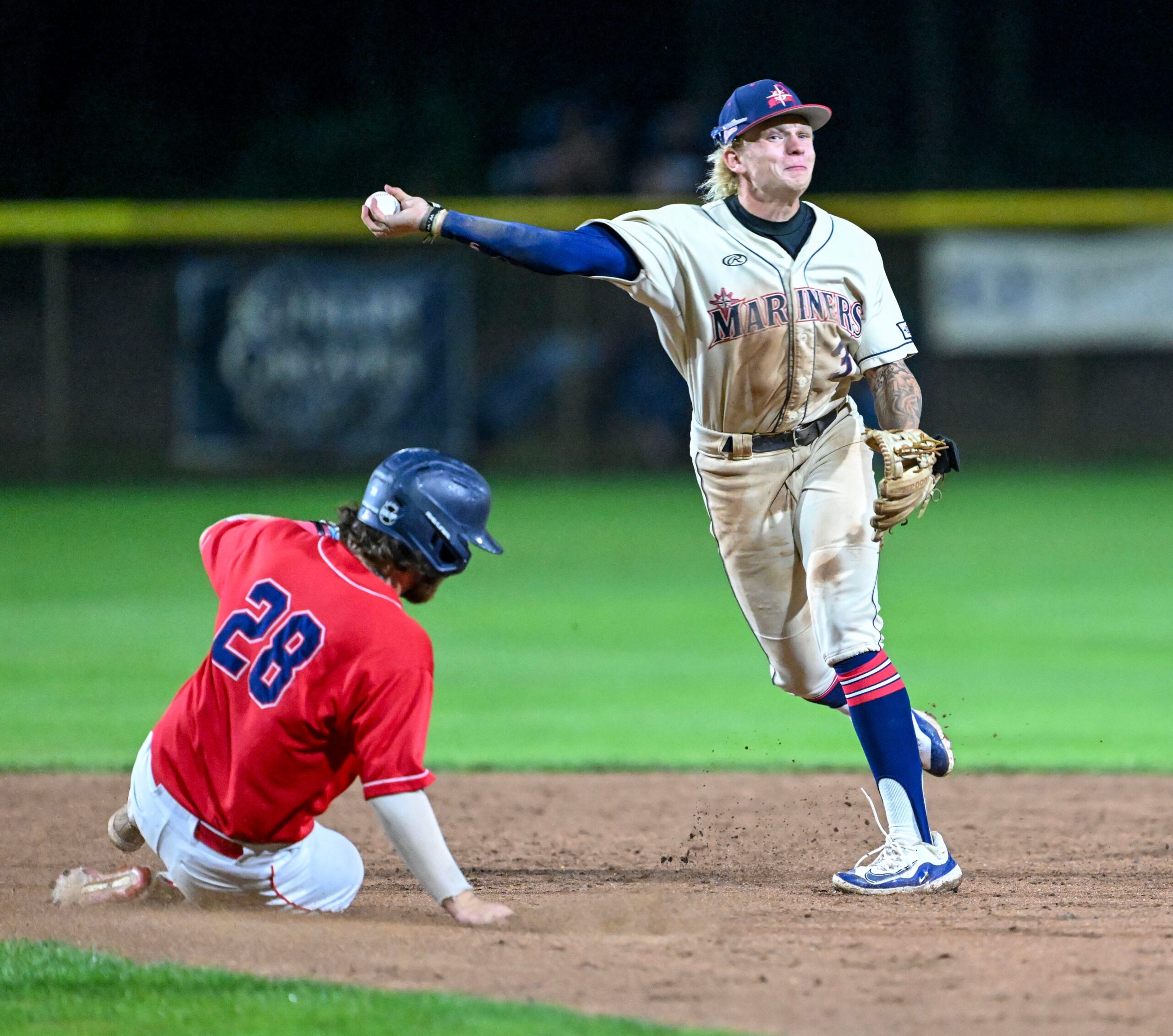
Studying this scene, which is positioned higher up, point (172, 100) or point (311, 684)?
point (172, 100)

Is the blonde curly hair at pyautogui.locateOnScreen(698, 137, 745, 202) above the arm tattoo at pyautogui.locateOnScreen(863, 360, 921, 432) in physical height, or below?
above

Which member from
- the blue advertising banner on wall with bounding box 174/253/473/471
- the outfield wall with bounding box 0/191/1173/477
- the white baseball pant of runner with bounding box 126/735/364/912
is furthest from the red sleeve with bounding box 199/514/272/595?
the outfield wall with bounding box 0/191/1173/477

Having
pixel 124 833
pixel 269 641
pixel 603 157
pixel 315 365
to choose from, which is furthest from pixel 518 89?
pixel 269 641

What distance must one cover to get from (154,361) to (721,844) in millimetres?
12060

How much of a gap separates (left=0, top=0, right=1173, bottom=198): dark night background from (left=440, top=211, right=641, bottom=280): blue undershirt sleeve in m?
14.7

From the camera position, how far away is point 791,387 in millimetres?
4625

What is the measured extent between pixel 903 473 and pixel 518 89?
17.6 m

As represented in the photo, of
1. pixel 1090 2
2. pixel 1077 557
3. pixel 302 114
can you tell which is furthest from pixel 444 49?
pixel 1077 557

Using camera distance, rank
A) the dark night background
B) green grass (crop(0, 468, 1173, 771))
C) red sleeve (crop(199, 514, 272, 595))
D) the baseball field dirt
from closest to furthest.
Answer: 1. the baseball field dirt
2. red sleeve (crop(199, 514, 272, 595))
3. green grass (crop(0, 468, 1173, 771))
4. the dark night background

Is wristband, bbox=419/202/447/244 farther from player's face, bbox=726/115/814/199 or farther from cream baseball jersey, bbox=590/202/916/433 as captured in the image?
player's face, bbox=726/115/814/199

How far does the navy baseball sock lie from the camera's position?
14.6ft

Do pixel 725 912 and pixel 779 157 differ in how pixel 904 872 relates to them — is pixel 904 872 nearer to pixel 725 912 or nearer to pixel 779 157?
pixel 725 912

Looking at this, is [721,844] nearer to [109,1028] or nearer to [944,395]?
[109,1028]

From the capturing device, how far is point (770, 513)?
472 centimetres
